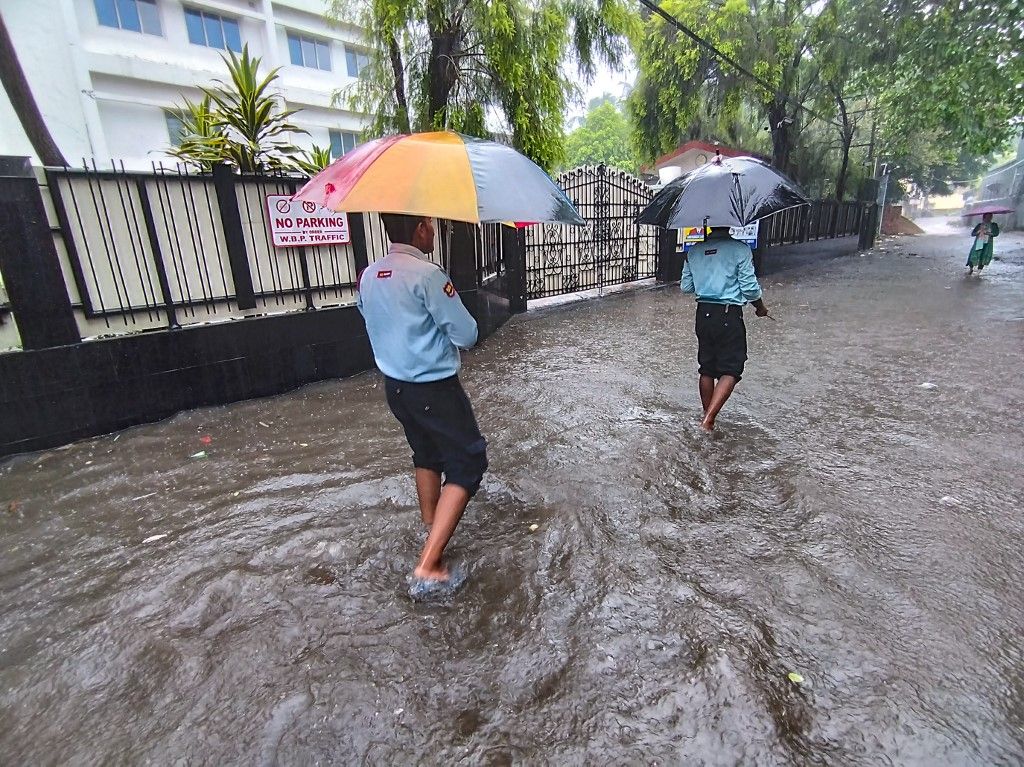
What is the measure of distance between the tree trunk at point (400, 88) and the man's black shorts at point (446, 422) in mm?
6328

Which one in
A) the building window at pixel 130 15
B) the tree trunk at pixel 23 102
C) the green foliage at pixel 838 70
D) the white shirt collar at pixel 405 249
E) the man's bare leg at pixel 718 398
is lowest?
the man's bare leg at pixel 718 398

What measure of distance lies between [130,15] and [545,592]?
892 inches

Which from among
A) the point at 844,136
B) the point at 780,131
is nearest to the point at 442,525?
the point at 780,131

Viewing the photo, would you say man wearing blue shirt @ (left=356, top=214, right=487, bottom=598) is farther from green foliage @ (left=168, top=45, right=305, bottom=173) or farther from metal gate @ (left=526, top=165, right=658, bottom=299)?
metal gate @ (left=526, top=165, right=658, bottom=299)

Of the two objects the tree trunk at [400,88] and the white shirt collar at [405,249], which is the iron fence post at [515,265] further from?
the white shirt collar at [405,249]

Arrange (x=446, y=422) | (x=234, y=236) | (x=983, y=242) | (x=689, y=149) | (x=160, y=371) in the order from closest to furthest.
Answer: (x=446, y=422)
(x=160, y=371)
(x=234, y=236)
(x=983, y=242)
(x=689, y=149)

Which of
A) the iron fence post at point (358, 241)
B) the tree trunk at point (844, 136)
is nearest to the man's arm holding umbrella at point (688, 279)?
the iron fence post at point (358, 241)

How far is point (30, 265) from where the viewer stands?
4.11 meters

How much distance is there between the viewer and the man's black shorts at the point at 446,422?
2496 millimetres

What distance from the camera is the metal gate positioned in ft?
33.2

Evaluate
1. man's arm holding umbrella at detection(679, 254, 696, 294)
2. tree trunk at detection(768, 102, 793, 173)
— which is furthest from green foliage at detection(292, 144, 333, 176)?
tree trunk at detection(768, 102, 793, 173)

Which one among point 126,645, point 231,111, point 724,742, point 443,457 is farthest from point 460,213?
point 231,111

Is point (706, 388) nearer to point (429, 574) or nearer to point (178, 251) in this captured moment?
point (429, 574)

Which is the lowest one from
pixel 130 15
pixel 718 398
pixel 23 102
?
pixel 718 398
